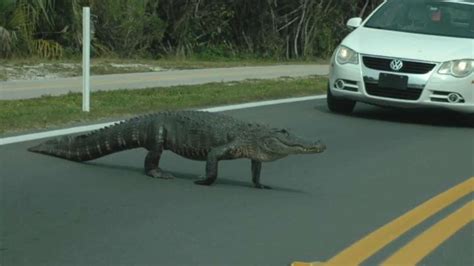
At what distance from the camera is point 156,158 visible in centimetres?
785

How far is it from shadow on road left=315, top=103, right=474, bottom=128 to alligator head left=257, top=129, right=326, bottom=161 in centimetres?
550

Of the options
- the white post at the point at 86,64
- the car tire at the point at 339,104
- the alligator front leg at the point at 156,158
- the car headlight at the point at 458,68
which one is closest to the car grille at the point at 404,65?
the car headlight at the point at 458,68

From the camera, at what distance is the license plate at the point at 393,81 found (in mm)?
11906

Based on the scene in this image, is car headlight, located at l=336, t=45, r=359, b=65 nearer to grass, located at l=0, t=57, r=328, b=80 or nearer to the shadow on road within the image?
the shadow on road

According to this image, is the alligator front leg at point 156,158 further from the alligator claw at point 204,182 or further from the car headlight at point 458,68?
the car headlight at point 458,68

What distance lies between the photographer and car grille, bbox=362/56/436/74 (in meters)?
11.8

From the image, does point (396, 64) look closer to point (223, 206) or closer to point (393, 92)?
point (393, 92)

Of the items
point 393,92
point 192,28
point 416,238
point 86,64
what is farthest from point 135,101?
point 192,28

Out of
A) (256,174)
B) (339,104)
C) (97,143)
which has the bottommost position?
(339,104)

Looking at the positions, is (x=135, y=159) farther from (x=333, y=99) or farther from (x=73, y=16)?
(x=73, y=16)

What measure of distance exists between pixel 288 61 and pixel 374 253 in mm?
19149

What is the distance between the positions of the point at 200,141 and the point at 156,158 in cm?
52

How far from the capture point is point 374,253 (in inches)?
230

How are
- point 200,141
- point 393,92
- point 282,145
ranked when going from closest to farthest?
1. point 282,145
2. point 200,141
3. point 393,92
